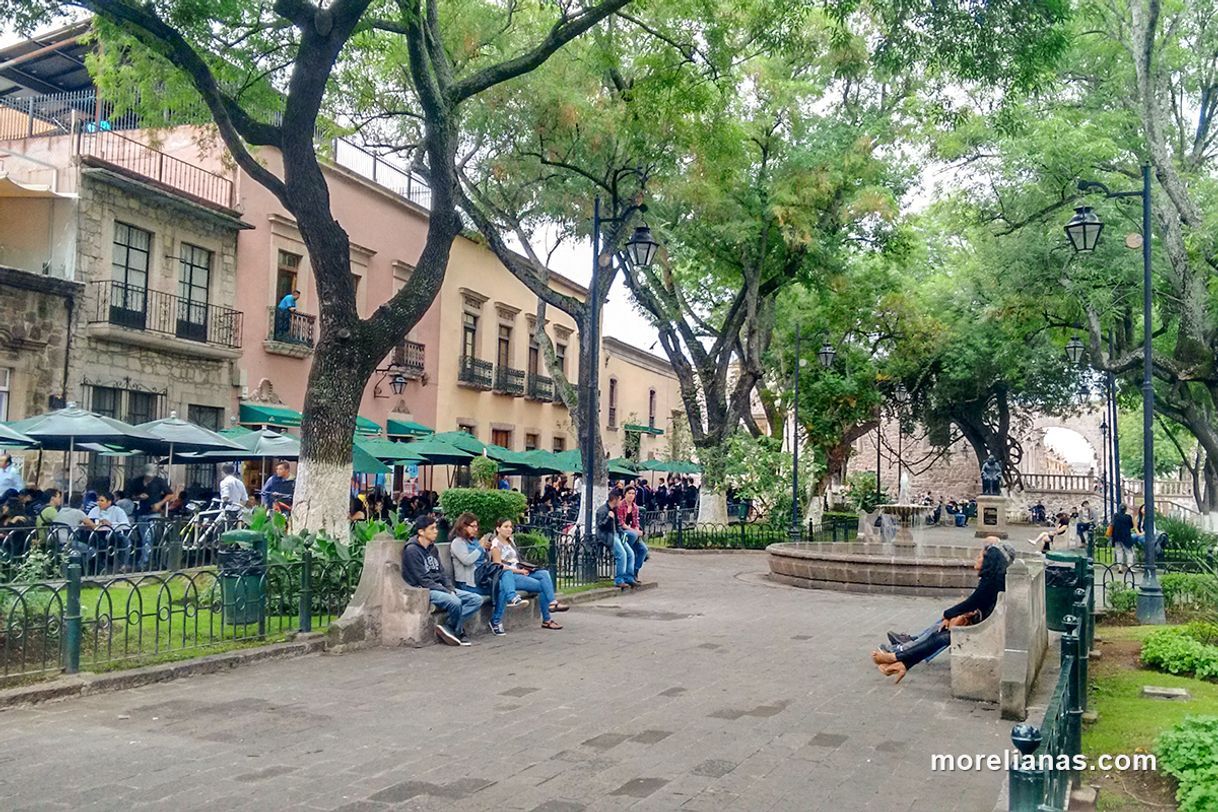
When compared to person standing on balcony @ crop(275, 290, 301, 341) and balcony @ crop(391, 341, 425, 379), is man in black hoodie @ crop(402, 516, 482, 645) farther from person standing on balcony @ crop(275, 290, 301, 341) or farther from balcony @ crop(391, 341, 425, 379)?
balcony @ crop(391, 341, 425, 379)

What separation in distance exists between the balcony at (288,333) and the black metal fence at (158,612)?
1191cm

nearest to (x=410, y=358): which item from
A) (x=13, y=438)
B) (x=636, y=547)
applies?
(x=636, y=547)

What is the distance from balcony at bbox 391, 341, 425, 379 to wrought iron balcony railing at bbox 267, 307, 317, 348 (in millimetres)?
3629

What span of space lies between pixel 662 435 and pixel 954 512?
13658mm

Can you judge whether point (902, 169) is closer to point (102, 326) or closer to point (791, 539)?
point (791, 539)

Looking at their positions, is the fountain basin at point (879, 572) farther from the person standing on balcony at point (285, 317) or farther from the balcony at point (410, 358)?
the balcony at point (410, 358)

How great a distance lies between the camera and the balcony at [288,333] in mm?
23891

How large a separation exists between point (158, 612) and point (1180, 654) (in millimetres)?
8603

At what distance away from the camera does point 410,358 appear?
29.0 metres

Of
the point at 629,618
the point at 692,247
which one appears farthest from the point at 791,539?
the point at 629,618

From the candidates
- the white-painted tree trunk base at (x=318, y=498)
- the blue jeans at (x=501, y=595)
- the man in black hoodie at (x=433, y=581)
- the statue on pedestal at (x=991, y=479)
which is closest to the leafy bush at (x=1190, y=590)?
the blue jeans at (x=501, y=595)

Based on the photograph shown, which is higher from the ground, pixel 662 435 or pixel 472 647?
pixel 662 435

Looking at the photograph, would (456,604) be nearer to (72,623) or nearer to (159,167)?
(72,623)

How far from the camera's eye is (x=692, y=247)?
25516 mm
